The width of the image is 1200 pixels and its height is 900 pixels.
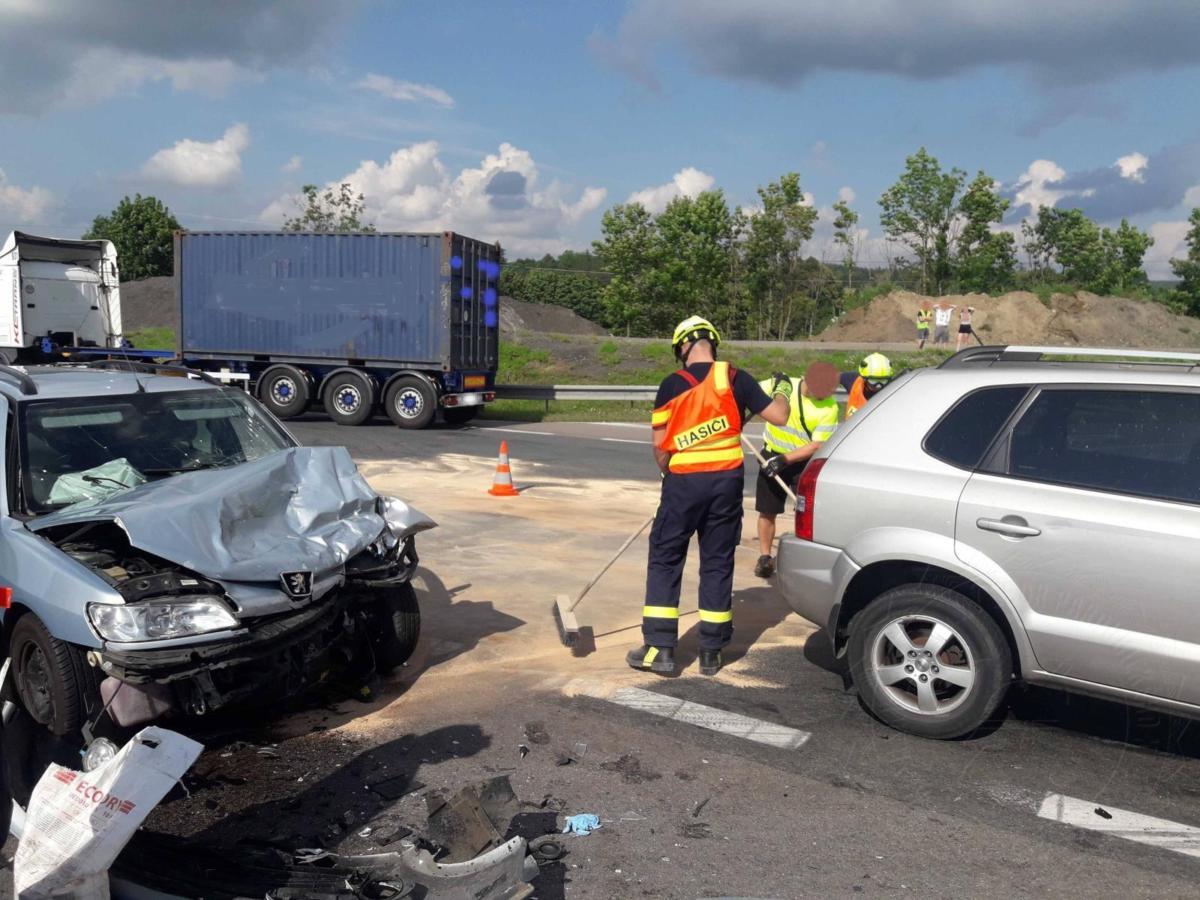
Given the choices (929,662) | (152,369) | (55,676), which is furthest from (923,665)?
(152,369)

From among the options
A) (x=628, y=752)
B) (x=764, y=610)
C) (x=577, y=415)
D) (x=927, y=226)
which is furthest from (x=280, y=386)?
(x=927, y=226)

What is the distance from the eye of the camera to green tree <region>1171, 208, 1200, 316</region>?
45.5 m

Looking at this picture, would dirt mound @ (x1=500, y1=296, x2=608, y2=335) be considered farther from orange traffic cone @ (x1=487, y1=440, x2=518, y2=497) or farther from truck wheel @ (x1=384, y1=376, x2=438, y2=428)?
orange traffic cone @ (x1=487, y1=440, x2=518, y2=497)

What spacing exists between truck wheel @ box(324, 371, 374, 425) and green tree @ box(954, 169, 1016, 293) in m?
35.5

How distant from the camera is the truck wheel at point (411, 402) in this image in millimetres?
18609

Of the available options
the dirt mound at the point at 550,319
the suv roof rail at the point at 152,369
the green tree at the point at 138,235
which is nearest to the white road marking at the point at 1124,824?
the suv roof rail at the point at 152,369

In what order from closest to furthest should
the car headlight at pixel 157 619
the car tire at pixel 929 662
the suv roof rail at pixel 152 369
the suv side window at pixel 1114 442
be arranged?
the car headlight at pixel 157 619 → the suv side window at pixel 1114 442 → the car tire at pixel 929 662 → the suv roof rail at pixel 152 369

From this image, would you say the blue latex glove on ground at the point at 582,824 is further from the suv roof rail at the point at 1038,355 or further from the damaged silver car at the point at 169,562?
the suv roof rail at the point at 1038,355

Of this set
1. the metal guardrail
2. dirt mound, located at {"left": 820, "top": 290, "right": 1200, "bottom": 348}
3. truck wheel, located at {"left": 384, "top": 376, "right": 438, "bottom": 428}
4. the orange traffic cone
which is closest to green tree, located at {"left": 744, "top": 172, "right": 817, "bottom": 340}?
dirt mound, located at {"left": 820, "top": 290, "right": 1200, "bottom": 348}

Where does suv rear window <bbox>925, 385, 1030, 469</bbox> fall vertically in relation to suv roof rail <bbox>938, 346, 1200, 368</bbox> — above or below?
below

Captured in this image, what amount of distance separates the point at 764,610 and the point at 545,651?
1719mm

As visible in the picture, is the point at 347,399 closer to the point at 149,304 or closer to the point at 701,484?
the point at 701,484

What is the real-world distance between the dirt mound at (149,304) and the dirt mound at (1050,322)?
28.9 m

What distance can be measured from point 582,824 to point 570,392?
17954 millimetres
